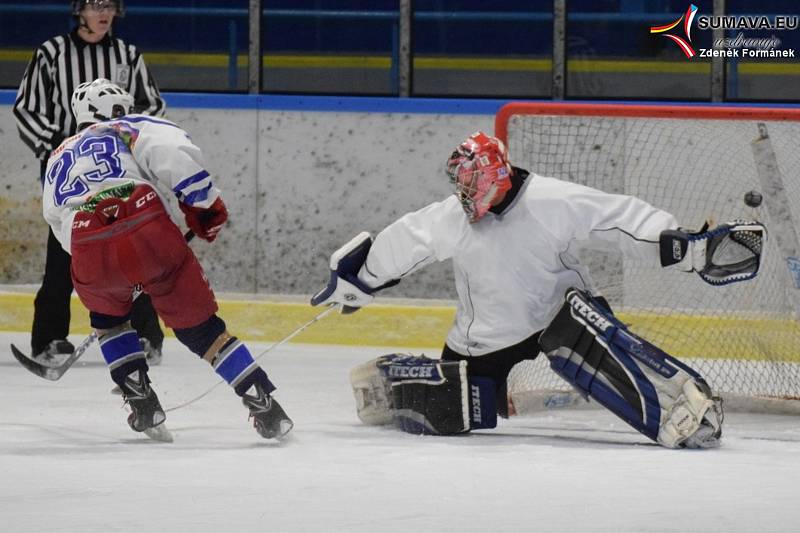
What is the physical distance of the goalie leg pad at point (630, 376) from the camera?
4078 mm

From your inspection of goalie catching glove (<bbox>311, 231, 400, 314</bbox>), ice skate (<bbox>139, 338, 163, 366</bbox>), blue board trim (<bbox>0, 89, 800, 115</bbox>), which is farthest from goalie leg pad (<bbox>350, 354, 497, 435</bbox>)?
blue board trim (<bbox>0, 89, 800, 115</bbox>)

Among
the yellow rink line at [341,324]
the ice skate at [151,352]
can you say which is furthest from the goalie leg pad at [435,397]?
the yellow rink line at [341,324]

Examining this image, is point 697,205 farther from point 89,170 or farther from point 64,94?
A: point 89,170

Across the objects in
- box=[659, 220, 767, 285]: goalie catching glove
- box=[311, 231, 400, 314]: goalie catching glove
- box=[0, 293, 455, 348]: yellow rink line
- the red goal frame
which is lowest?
box=[0, 293, 455, 348]: yellow rink line

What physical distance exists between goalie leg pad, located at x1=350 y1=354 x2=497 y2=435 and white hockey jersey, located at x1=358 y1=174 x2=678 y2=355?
0.11 metres

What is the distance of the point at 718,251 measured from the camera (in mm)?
4160

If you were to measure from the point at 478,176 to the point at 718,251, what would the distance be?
61cm

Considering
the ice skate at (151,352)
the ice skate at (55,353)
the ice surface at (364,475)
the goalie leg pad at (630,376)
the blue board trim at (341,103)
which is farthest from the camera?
the blue board trim at (341,103)

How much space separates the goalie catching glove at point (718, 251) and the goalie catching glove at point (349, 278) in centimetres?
77

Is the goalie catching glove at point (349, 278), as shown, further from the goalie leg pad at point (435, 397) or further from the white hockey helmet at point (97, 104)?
the white hockey helmet at point (97, 104)

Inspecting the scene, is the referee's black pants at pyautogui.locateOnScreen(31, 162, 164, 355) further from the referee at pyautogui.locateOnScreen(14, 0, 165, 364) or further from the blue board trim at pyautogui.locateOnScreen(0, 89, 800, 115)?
the blue board trim at pyautogui.locateOnScreen(0, 89, 800, 115)

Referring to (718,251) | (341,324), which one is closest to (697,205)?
(341,324)

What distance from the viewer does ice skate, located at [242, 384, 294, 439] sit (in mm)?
4199

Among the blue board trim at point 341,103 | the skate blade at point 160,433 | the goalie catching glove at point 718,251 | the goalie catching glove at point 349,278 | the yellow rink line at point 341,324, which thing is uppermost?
the blue board trim at point 341,103
